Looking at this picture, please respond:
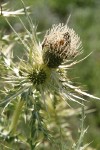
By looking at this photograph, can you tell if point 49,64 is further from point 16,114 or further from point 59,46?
point 16,114

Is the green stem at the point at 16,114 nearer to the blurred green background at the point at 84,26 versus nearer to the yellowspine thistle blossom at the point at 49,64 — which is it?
the yellowspine thistle blossom at the point at 49,64

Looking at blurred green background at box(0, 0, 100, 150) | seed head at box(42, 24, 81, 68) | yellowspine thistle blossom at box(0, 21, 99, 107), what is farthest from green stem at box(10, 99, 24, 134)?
blurred green background at box(0, 0, 100, 150)

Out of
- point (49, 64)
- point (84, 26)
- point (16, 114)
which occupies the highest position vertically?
point (84, 26)

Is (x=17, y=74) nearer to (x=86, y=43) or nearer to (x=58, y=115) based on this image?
(x=58, y=115)

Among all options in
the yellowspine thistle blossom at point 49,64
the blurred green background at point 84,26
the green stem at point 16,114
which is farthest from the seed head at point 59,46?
the blurred green background at point 84,26

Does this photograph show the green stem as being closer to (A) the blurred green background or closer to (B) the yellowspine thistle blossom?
(B) the yellowspine thistle blossom

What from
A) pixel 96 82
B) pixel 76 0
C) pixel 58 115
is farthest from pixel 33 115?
pixel 76 0

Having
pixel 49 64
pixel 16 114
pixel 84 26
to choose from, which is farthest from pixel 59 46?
pixel 84 26
